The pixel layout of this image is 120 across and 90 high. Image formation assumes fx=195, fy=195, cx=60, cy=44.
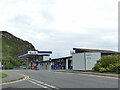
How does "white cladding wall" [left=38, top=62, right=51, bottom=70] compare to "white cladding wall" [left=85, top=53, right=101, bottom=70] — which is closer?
"white cladding wall" [left=85, top=53, right=101, bottom=70]

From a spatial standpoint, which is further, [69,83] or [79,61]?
[79,61]

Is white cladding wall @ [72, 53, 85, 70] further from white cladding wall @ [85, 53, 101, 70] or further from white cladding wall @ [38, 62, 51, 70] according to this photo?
white cladding wall @ [38, 62, 51, 70]

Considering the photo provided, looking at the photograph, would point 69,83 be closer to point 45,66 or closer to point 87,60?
point 87,60

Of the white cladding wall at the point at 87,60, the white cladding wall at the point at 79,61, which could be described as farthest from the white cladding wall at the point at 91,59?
the white cladding wall at the point at 79,61

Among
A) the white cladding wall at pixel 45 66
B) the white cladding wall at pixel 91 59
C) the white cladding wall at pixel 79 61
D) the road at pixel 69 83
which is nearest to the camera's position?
the road at pixel 69 83

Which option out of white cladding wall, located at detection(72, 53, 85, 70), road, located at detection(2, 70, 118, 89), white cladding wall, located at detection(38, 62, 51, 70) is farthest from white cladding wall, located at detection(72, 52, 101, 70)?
white cladding wall, located at detection(38, 62, 51, 70)

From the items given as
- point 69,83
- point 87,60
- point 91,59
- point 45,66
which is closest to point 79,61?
point 87,60

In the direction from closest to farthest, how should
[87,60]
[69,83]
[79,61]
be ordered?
[69,83] → [87,60] → [79,61]

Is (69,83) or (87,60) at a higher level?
(87,60)

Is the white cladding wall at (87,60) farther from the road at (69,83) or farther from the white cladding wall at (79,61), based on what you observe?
the road at (69,83)

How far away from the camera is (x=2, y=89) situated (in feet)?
37.8

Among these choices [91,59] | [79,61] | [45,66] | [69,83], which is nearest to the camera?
[69,83]

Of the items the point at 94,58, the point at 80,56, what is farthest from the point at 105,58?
the point at 80,56

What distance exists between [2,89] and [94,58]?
24249mm
